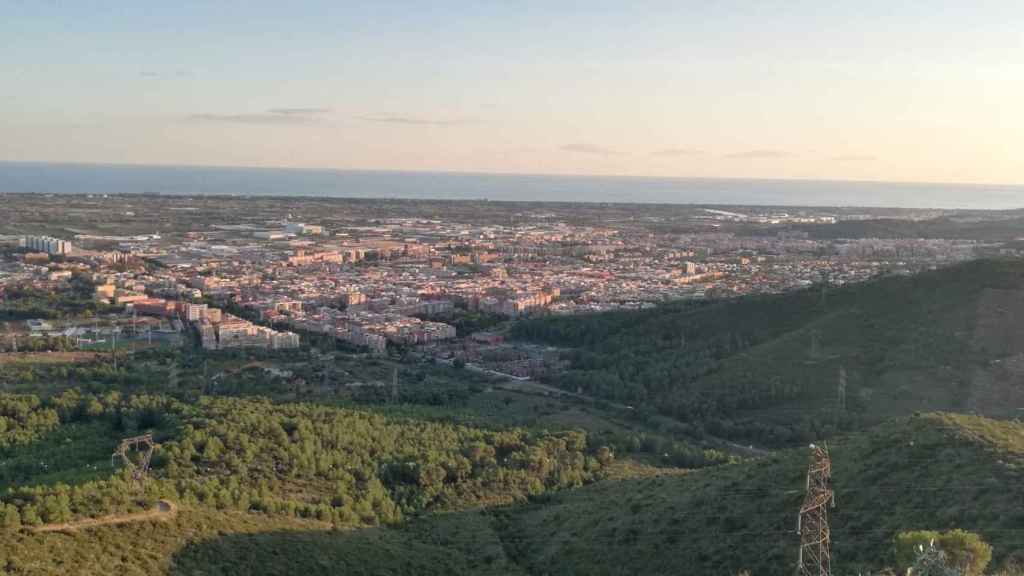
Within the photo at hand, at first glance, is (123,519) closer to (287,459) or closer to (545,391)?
(287,459)

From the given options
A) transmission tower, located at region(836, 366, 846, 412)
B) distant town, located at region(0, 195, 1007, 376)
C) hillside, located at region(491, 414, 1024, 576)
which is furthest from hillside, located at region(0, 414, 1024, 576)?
distant town, located at region(0, 195, 1007, 376)

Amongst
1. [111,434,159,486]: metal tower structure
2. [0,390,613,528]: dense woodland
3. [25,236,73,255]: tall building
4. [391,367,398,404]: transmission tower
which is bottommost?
[391,367,398,404]: transmission tower

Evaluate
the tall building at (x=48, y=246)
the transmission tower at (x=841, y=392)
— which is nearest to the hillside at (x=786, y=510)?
the transmission tower at (x=841, y=392)

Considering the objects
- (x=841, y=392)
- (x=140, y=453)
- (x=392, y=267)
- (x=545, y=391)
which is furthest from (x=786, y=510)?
(x=392, y=267)

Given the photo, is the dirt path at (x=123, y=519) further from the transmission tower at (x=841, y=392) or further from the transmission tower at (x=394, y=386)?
the transmission tower at (x=841, y=392)

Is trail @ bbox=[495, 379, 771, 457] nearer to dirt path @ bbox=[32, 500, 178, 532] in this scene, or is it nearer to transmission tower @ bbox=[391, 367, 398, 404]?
transmission tower @ bbox=[391, 367, 398, 404]

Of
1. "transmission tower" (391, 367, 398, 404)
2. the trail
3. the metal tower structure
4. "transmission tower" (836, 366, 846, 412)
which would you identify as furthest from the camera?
the trail
